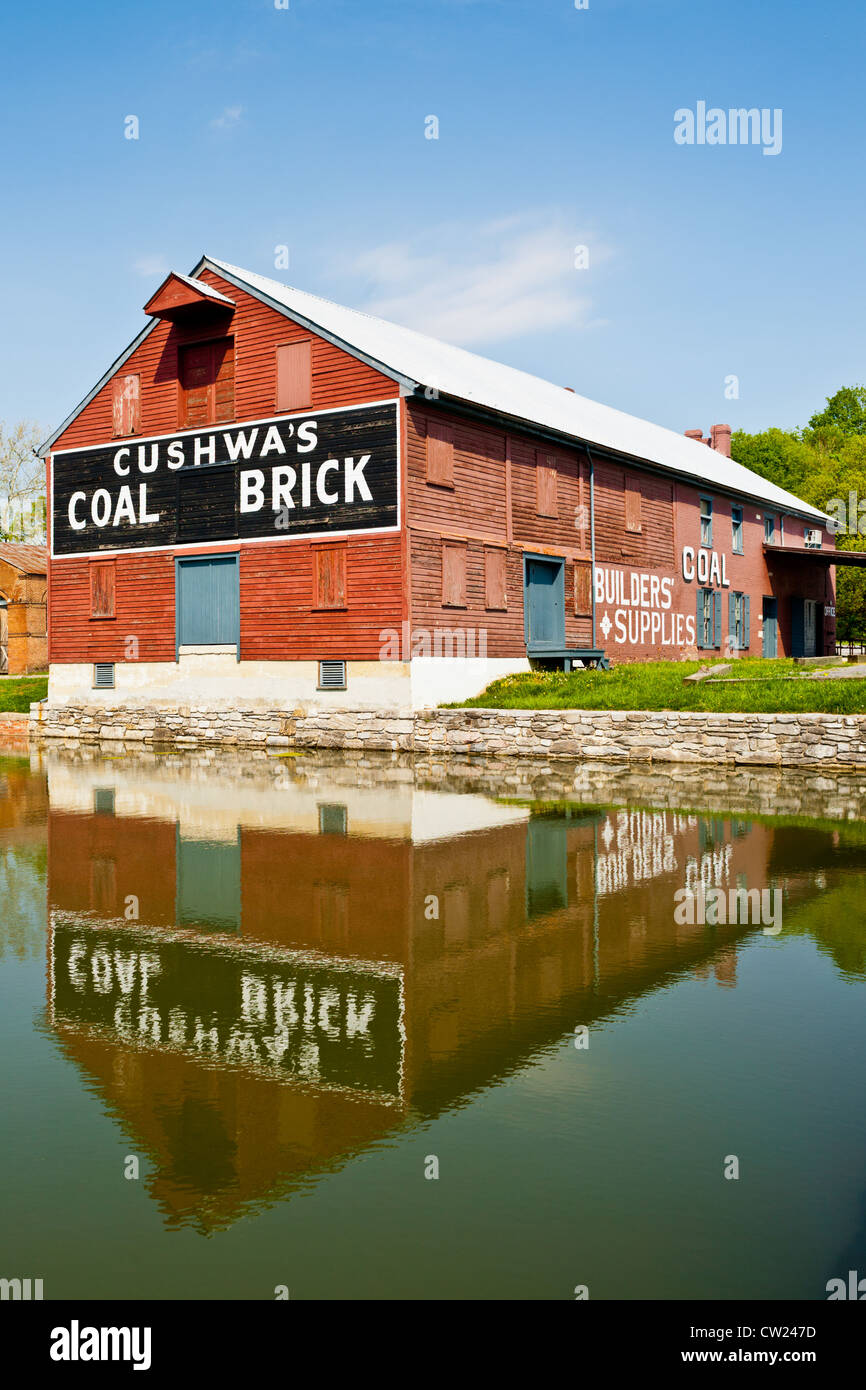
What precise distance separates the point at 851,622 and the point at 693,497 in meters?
21.6

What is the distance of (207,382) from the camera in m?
28.3

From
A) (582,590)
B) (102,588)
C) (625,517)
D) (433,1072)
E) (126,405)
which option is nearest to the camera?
(433,1072)

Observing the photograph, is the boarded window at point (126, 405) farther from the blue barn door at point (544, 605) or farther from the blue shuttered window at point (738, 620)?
the blue shuttered window at point (738, 620)

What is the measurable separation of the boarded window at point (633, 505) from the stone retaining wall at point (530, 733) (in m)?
13.4

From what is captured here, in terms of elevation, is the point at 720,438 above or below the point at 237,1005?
above

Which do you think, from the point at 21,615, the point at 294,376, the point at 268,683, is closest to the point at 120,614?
the point at 268,683

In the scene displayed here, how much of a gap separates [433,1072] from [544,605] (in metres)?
25.5

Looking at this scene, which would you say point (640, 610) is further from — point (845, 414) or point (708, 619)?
point (845, 414)

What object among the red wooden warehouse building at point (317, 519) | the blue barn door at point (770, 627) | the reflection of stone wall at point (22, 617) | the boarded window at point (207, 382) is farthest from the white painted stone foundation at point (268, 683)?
the blue barn door at point (770, 627)

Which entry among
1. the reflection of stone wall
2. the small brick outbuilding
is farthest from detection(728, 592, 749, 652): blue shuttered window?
the reflection of stone wall

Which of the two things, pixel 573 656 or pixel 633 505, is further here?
pixel 633 505

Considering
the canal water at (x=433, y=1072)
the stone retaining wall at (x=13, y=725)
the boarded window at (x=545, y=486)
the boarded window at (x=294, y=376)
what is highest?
the boarded window at (x=294, y=376)

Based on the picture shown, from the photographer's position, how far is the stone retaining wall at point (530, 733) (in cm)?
1948
